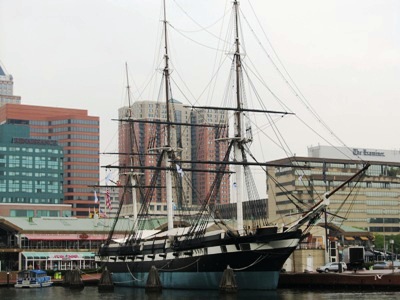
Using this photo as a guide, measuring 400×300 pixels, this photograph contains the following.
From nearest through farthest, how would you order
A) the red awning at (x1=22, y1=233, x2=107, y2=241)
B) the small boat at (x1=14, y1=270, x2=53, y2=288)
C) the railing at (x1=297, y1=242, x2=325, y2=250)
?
the small boat at (x1=14, y1=270, x2=53, y2=288)
the railing at (x1=297, y1=242, x2=325, y2=250)
the red awning at (x1=22, y1=233, x2=107, y2=241)

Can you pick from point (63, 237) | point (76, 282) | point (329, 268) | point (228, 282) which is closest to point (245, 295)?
point (228, 282)

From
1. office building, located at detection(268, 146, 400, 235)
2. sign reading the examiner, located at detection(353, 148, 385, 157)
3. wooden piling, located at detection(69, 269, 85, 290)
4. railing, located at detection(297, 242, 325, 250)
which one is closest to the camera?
wooden piling, located at detection(69, 269, 85, 290)

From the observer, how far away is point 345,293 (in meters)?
65.1

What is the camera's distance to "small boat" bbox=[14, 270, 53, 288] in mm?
91062

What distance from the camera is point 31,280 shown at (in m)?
91.2

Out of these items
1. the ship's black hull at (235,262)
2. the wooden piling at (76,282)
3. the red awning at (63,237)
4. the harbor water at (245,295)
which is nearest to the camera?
the harbor water at (245,295)

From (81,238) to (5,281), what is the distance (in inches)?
966

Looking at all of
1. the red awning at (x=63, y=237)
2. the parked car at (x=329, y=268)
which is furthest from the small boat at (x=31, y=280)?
the parked car at (x=329, y=268)

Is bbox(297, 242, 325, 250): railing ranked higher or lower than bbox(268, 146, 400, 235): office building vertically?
A: lower

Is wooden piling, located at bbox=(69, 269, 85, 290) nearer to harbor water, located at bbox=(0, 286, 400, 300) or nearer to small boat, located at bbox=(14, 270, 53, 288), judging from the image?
small boat, located at bbox=(14, 270, 53, 288)

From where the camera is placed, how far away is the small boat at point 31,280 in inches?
3585

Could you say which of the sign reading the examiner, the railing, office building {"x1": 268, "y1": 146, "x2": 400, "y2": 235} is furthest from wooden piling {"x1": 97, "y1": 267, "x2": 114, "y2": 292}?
the sign reading the examiner

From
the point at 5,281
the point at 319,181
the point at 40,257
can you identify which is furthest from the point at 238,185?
the point at 319,181

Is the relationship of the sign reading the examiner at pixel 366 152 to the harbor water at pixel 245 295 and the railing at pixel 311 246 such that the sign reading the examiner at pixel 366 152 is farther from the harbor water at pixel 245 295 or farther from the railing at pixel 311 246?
the harbor water at pixel 245 295
